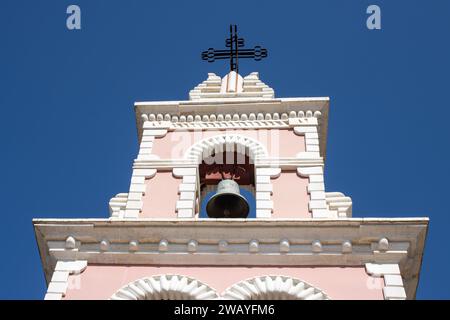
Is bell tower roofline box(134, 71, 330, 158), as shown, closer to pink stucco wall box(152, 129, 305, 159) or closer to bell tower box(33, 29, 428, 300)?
pink stucco wall box(152, 129, 305, 159)

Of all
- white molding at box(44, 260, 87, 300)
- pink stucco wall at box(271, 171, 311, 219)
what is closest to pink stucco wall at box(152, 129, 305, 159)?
pink stucco wall at box(271, 171, 311, 219)

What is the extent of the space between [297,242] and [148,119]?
5.59 m

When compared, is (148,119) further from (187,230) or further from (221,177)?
(187,230)

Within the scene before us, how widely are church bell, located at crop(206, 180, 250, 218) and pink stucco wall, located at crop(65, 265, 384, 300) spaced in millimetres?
1711

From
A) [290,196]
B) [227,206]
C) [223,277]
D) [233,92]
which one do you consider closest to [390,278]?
[223,277]

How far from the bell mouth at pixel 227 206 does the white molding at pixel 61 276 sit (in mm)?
2608

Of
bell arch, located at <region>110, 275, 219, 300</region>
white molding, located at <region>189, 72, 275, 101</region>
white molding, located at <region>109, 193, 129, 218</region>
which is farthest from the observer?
white molding, located at <region>189, 72, 275, 101</region>

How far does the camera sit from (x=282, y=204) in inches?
622

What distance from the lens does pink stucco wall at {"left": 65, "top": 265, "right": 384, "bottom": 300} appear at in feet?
45.0

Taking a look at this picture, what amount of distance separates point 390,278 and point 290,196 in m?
2.86

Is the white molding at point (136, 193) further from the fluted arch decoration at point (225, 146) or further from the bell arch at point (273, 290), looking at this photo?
the bell arch at point (273, 290)
